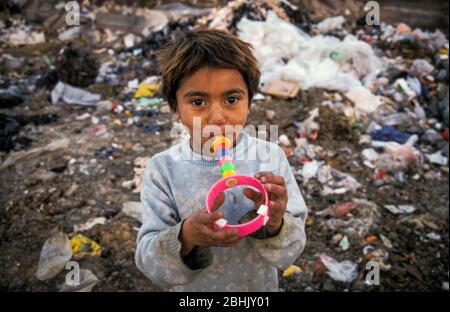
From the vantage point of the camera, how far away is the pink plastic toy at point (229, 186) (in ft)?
3.97

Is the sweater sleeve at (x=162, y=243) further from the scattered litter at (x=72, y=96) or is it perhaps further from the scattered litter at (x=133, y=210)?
the scattered litter at (x=72, y=96)

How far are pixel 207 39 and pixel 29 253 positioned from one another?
242 centimetres

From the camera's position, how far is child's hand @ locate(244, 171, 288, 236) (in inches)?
48.7

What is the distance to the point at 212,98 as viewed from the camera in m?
1.43

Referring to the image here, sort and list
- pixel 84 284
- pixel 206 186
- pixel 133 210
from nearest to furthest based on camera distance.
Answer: pixel 206 186, pixel 84 284, pixel 133 210

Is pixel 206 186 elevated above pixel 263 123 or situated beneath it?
elevated above

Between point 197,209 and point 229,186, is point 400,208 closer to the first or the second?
point 197,209

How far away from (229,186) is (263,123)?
3.68 metres

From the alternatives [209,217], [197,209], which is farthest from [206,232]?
[197,209]

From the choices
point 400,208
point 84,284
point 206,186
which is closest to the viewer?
point 206,186

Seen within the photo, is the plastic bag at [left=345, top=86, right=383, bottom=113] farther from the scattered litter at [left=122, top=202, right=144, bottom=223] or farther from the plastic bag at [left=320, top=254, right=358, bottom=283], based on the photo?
the scattered litter at [left=122, top=202, right=144, bottom=223]

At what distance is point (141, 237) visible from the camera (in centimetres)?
149

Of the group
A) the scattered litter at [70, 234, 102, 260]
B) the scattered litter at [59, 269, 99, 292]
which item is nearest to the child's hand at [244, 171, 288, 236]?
the scattered litter at [59, 269, 99, 292]

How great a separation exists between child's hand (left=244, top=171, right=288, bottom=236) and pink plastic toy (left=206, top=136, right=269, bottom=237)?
0.9 inches
